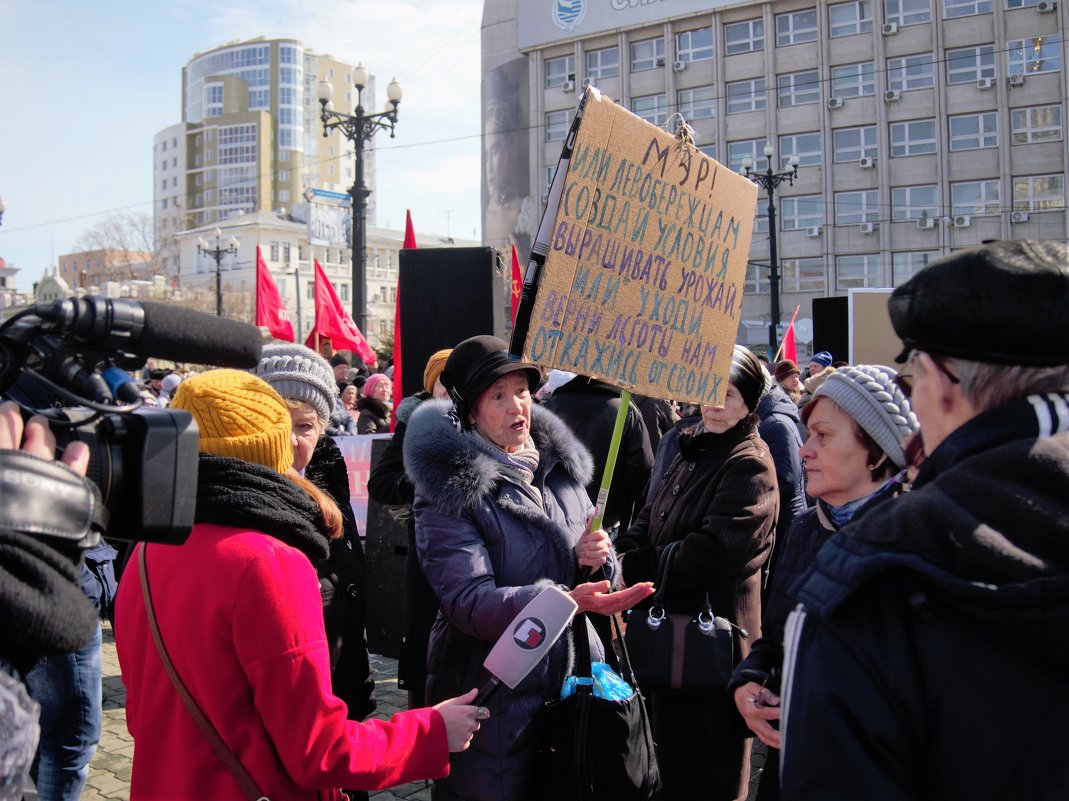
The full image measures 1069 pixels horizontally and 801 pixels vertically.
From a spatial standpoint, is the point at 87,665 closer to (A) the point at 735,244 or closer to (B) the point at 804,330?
(A) the point at 735,244

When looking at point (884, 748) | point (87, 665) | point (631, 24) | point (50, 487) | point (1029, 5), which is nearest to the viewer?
point (50, 487)

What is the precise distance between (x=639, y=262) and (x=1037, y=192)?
133ft

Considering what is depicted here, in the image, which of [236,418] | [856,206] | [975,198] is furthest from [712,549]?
[856,206]

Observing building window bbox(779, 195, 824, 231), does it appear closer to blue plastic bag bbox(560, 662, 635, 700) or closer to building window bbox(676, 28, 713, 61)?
building window bbox(676, 28, 713, 61)

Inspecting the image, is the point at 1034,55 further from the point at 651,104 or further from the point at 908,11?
the point at 651,104

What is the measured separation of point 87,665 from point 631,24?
151 feet

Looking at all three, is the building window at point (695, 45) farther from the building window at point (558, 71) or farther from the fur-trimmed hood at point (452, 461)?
the fur-trimmed hood at point (452, 461)

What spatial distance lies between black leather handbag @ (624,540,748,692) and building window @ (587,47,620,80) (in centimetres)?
4566

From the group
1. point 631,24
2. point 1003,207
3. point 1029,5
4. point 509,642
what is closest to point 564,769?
point 509,642

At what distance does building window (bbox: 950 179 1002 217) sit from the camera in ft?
125

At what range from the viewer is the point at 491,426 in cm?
304

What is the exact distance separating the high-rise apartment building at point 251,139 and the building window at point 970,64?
92104 mm

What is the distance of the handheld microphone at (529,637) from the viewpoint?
96.2 inches

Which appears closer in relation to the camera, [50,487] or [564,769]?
[50,487]
